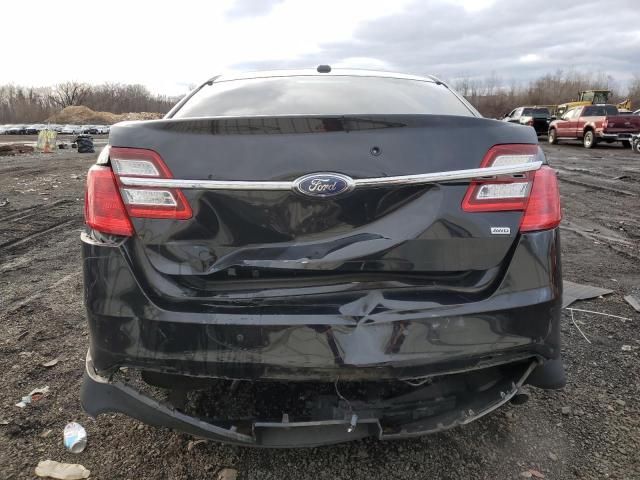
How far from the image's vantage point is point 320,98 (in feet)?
8.32

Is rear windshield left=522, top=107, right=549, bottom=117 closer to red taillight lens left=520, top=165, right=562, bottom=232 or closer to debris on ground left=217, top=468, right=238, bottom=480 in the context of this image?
red taillight lens left=520, top=165, right=562, bottom=232

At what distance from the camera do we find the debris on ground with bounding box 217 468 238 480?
6.84 feet

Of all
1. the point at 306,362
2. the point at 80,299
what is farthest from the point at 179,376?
the point at 80,299

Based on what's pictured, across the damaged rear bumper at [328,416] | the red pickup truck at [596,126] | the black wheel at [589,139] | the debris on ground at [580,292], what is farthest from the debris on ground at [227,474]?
the black wheel at [589,139]

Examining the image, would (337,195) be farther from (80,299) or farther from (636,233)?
(636,233)

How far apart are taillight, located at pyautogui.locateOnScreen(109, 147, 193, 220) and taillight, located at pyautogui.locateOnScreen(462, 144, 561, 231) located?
3.35 ft

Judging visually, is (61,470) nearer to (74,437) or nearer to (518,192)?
(74,437)

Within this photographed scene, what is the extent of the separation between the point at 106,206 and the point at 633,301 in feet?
12.9

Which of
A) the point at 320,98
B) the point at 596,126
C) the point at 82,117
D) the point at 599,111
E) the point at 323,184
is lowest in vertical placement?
the point at 323,184

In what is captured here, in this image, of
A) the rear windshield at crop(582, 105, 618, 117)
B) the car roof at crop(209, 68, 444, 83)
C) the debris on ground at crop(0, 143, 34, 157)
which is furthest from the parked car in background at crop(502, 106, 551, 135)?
the car roof at crop(209, 68, 444, 83)

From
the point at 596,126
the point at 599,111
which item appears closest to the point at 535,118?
the point at 599,111

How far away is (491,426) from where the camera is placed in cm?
244

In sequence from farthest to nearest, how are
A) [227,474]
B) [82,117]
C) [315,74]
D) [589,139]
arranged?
[82,117]
[589,139]
[315,74]
[227,474]

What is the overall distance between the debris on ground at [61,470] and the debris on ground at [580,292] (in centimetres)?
346
